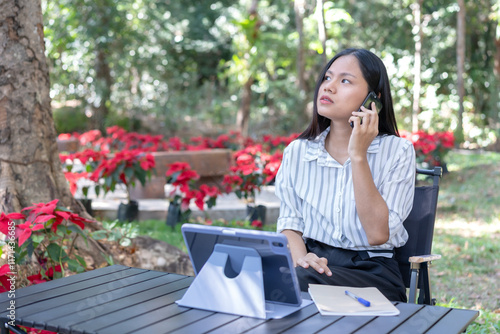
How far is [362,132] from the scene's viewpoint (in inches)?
93.9

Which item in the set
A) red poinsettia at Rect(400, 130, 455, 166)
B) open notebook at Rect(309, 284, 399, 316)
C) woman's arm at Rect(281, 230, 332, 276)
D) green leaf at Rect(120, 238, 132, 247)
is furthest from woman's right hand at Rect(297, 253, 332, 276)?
red poinsettia at Rect(400, 130, 455, 166)

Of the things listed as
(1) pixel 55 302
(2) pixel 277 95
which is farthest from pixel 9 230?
(2) pixel 277 95

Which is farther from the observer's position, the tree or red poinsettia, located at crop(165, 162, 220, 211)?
red poinsettia, located at crop(165, 162, 220, 211)

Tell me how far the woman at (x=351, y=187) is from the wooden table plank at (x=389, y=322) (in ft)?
1.62

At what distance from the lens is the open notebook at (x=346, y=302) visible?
1.81 meters

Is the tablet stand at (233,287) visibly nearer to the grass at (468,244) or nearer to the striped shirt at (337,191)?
the striped shirt at (337,191)

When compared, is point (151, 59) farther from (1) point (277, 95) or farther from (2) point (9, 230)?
(2) point (9, 230)

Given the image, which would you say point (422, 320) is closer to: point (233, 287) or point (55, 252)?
point (233, 287)

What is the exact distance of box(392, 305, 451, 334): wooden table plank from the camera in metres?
1.68

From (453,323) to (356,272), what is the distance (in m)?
0.75

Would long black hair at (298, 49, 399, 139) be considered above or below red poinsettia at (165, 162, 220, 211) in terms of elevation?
above

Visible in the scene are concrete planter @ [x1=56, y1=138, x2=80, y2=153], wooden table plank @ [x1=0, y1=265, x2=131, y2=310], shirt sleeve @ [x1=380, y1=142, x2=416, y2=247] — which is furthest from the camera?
concrete planter @ [x1=56, y1=138, x2=80, y2=153]

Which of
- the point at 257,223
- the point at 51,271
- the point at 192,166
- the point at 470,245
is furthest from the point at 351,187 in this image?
the point at 192,166

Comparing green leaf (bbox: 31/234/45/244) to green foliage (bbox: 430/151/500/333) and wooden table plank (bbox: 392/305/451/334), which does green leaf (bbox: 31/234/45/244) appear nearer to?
wooden table plank (bbox: 392/305/451/334)
